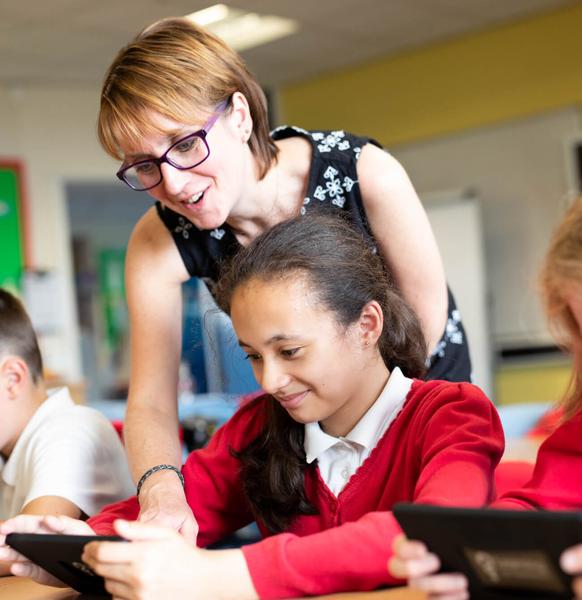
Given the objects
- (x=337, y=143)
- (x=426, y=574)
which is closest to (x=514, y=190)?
(x=337, y=143)

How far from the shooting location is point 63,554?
1070mm

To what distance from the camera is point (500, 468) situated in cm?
138

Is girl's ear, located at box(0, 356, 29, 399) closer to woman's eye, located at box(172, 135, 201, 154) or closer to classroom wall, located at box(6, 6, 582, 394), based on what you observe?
woman's eye, located at box(172, 135, 201, 154)

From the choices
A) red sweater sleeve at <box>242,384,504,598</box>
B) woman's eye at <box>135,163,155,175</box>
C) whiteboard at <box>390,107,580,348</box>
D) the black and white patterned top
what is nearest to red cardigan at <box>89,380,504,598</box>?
red sweater sleeve at <box>242,384,504,598</box>

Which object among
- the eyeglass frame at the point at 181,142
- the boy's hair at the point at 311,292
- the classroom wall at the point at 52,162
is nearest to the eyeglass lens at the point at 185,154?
the eyeglass frame at the point at 181,142

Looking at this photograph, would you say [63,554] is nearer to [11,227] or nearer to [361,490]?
[361,490]

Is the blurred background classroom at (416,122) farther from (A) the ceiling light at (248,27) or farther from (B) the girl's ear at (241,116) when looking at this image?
(B) the girl's ear at (241,116)

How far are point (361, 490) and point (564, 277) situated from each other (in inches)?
16.4

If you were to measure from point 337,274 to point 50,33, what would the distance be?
4584 millimetres

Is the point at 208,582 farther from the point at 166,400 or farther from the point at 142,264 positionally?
the point at 142,264

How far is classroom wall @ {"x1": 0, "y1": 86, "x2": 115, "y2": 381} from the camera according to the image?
6.49 meters

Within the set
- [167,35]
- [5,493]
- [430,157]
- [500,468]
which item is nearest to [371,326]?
[500,468]

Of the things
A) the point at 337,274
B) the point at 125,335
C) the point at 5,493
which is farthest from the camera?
the point at 125,335

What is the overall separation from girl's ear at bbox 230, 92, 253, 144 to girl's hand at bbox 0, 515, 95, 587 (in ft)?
1.95
